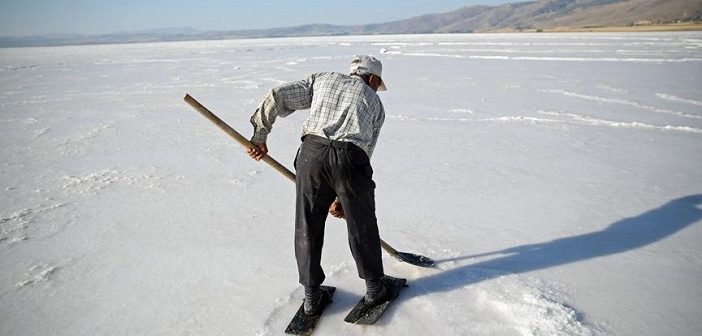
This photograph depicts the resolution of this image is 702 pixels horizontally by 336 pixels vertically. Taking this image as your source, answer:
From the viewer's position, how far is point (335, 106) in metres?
1.86

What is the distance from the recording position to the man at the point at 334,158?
185 cm

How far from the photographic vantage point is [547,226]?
3.01 meters

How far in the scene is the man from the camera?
1.85 m

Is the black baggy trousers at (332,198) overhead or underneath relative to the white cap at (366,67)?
underneath

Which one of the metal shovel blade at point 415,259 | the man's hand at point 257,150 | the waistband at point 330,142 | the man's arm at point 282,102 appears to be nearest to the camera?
the waistband at point 330,142

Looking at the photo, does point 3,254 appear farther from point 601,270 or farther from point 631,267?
point 631,267

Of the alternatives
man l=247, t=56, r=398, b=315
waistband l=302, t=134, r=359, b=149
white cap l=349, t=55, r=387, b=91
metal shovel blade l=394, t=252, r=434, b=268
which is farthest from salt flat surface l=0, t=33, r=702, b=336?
white cap l=349, t=55, r=387, b=91

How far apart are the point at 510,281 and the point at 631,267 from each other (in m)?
0.81

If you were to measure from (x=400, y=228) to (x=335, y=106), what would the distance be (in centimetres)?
148

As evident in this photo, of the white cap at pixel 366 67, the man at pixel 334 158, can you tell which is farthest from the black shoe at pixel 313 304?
the white cap at pixel 366 67

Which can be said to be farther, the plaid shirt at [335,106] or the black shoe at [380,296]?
the black shoe at [380,296]

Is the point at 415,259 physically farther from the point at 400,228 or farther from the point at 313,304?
the point at 313,304

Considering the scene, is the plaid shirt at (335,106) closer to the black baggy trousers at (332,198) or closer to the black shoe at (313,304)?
the black baggy trousers at (332,198)

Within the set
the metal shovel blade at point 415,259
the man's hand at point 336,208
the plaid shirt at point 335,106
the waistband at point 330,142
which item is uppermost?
the plaid shirt at point 335,106
